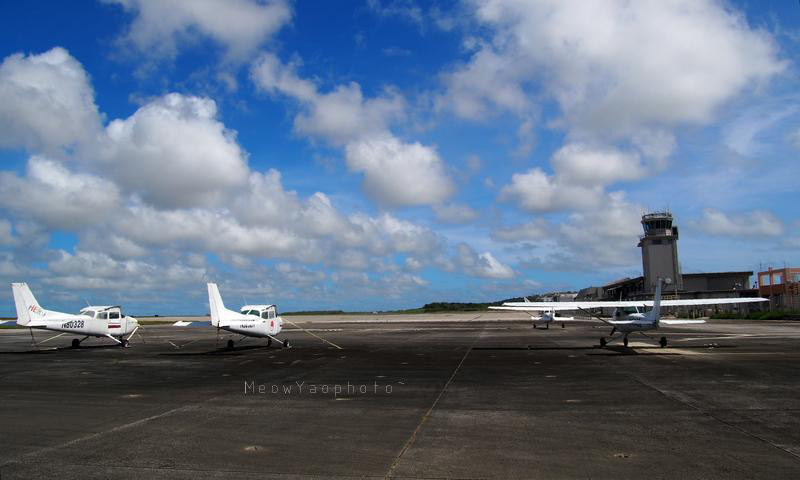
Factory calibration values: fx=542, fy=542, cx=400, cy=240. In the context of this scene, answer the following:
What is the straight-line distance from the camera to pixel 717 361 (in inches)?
800

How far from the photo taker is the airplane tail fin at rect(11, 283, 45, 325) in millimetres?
27516

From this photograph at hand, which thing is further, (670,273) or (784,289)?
(670,273)

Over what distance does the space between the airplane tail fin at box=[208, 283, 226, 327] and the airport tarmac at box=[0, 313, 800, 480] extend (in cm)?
630

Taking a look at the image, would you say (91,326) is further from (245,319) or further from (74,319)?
(245,319)

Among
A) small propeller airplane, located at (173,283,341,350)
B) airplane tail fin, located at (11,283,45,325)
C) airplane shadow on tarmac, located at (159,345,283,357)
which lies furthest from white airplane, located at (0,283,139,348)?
→ small propeller airplane, located at (173,283,341,350)

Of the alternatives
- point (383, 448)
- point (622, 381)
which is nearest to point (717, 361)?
point (622, 381)

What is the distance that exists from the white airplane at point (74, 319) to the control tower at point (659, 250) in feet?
339

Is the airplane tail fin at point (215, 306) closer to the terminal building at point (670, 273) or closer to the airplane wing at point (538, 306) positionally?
the airplane wing at point (538, 306)

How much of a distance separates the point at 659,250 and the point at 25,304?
112967mm

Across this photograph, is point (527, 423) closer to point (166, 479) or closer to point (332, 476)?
point (332, 476)

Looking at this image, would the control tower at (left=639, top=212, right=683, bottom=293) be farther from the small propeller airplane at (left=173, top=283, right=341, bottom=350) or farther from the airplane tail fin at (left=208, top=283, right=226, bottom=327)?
the airplane tail fin at (left=208, top=283, right=226, bottom=327)

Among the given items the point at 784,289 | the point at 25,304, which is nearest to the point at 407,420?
the point at 25,304

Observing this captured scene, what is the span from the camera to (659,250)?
372 ft

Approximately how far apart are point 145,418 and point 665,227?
→ 4774 inches
